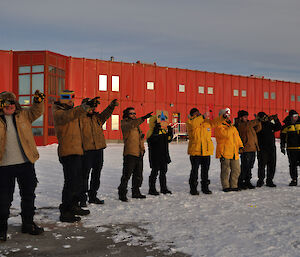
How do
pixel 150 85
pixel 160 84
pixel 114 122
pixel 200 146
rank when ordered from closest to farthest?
pixel 200 146, pixel 114 122, pixel 150 85, pixel 160 84

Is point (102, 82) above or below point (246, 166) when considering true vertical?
above

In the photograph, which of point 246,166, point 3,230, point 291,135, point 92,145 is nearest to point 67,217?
point 3,230

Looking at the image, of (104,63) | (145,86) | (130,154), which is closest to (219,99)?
(145,86)

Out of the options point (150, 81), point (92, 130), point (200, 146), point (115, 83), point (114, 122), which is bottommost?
point (200, 146)

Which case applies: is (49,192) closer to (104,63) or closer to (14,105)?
(14,105)

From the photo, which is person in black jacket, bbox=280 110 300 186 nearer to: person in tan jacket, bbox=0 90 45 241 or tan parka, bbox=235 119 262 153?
tan parka, bbox=235 119 262 153

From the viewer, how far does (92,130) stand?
672 centimetres

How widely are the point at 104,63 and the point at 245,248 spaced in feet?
89.0

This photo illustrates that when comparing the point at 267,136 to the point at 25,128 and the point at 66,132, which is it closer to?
the point at 66,132

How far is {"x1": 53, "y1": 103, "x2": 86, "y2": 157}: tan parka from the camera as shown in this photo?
17.4 ft

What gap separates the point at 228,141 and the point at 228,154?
0.30 metres

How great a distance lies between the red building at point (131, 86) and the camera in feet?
86.1

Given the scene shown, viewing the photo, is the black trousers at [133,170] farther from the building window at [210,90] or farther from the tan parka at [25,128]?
the building window at [210,90]

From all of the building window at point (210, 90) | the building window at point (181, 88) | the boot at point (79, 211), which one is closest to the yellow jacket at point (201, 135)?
the boot at point (79, 211)
